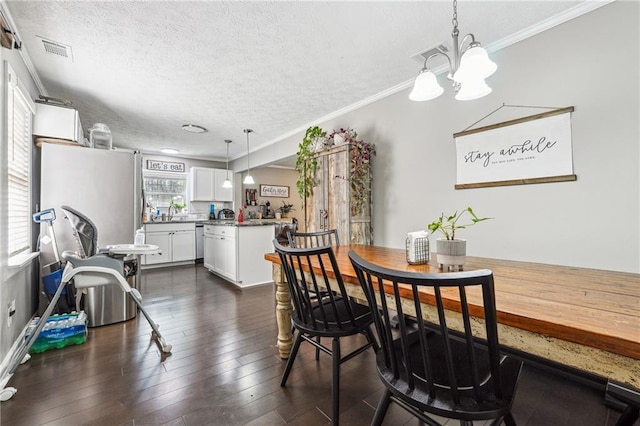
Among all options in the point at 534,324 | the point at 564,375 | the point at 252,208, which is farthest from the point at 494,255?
the point at 252,208

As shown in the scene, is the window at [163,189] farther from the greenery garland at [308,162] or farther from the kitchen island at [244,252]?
the greenery garland at [308,162]

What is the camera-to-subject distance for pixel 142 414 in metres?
1.53

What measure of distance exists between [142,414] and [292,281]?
3.51 ft

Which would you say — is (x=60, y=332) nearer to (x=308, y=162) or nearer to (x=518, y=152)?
(x=308, y=162)

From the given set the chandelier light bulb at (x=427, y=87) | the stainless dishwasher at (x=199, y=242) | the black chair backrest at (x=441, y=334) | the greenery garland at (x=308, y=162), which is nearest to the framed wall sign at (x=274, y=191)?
the stainless dishwasher at (x=199, y=242)

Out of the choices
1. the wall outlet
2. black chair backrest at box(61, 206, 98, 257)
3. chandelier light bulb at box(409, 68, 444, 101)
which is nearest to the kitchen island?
black chair backrest at box(61, 206, 98, 257)

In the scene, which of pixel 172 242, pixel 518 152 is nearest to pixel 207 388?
pixel 518 152

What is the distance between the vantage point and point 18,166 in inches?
92.5

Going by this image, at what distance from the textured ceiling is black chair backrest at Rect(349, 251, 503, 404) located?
189 centimetres

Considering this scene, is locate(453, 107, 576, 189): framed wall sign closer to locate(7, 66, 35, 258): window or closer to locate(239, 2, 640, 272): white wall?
locate(239, 2, 640, 272): white wall

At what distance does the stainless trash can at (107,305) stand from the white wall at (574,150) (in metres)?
3.17

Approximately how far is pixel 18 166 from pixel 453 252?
338cm

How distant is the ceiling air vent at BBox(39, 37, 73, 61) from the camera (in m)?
2.25

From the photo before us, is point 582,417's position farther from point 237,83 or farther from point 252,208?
point 252,208
